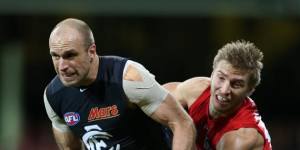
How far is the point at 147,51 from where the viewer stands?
13.4 metres

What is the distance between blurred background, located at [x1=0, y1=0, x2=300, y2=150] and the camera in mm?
10570

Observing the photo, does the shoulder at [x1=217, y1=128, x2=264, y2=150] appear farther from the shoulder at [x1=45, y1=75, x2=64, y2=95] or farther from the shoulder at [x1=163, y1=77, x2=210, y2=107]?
the shoulder at [x1=45, y1=75, x2=64, y2=95]

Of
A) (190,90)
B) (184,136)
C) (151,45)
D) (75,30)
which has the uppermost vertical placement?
(75,30)

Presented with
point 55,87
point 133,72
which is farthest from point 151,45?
point 133,72

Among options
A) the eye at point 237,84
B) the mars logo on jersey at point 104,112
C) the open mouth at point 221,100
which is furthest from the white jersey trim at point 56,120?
the eye at point 237,84

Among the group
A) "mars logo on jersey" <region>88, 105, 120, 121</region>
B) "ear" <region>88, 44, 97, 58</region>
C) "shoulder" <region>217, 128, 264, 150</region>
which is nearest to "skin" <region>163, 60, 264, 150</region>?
"shoulder" <region>217, 128, 264, 150</region>

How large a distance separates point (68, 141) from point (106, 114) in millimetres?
469

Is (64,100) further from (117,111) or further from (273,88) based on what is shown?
(273,88)

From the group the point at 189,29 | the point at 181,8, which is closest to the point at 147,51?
the point at 189,29

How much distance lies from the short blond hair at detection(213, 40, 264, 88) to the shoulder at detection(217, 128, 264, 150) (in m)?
0.25

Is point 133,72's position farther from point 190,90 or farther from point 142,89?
point 190,90

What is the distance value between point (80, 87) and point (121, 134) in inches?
13.1

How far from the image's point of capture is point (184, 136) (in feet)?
12.4

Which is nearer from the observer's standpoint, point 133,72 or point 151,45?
point 133,72
